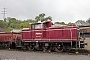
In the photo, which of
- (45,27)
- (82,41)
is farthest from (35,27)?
(82,41)

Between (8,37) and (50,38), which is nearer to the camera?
(50,38)

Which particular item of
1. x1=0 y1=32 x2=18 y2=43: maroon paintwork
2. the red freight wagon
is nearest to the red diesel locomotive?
the red freight wagon

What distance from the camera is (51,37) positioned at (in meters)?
17.6

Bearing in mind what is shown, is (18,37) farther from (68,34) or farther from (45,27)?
(68,34)

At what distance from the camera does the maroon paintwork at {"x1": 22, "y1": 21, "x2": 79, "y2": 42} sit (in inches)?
644

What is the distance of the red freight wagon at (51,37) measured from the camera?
16250mm

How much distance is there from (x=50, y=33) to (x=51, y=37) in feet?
1.38

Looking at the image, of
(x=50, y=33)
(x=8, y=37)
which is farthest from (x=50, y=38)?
(x=8, y=37)

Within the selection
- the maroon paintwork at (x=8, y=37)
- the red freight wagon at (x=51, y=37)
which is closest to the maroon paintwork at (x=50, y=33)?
the red freight wagon at (x=51, y=37)

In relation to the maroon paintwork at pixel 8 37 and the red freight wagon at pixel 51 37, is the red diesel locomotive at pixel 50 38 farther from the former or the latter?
the maroon paintwork at pixel 8 37

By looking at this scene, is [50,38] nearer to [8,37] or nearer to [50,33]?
[50,33]

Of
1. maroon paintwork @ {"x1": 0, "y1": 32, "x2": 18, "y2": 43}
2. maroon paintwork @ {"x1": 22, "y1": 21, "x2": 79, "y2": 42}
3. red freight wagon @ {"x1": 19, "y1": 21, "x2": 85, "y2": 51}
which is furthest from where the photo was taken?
maroon paintwork @ {"x1": 0, "y1": 32, "x2": 18, "y2": 43}

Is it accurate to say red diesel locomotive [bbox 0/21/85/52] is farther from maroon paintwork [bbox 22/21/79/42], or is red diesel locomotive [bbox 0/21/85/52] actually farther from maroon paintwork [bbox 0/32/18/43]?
maroon paintwork [bbox 0/32/18/43]

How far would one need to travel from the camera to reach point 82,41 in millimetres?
15977
